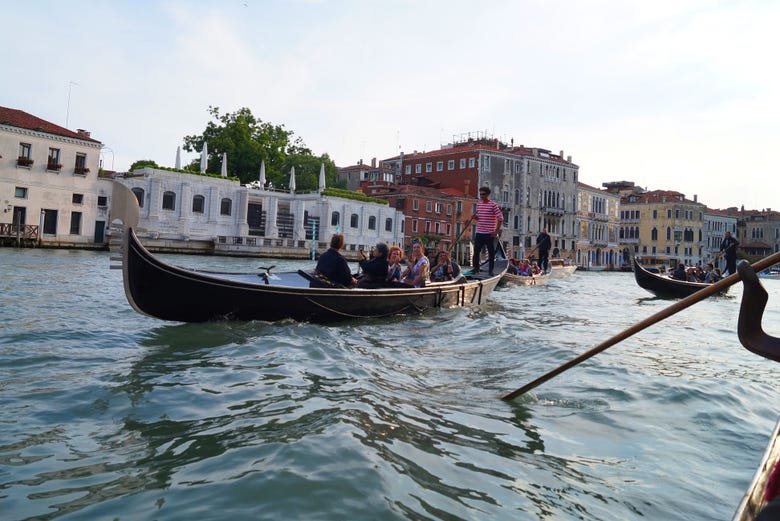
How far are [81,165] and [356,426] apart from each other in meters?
24.6

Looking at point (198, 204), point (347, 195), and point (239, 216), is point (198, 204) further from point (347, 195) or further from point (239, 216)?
point (347, 195)

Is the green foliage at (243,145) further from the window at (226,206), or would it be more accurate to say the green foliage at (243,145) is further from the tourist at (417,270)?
the tourist at (417,270)

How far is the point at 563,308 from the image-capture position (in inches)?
373

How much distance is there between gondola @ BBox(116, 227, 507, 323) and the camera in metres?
4.82

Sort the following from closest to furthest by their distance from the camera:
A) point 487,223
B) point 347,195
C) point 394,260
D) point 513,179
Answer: point 394,260, point 487,223, point 347,195, point 513,179

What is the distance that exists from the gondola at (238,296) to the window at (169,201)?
818 inches

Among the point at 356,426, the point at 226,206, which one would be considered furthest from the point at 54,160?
the point at 356,426

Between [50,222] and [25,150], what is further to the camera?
[50,222]

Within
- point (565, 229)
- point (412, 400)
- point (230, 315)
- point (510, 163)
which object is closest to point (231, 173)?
point (510, 163)

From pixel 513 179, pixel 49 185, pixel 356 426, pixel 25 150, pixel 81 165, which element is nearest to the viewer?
pixel 356 426

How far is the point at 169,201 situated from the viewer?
2572cm

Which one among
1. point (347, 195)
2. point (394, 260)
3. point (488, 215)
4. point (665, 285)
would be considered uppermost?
point (347, 195)

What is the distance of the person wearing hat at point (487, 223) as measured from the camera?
9164mm

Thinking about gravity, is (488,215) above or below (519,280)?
above
